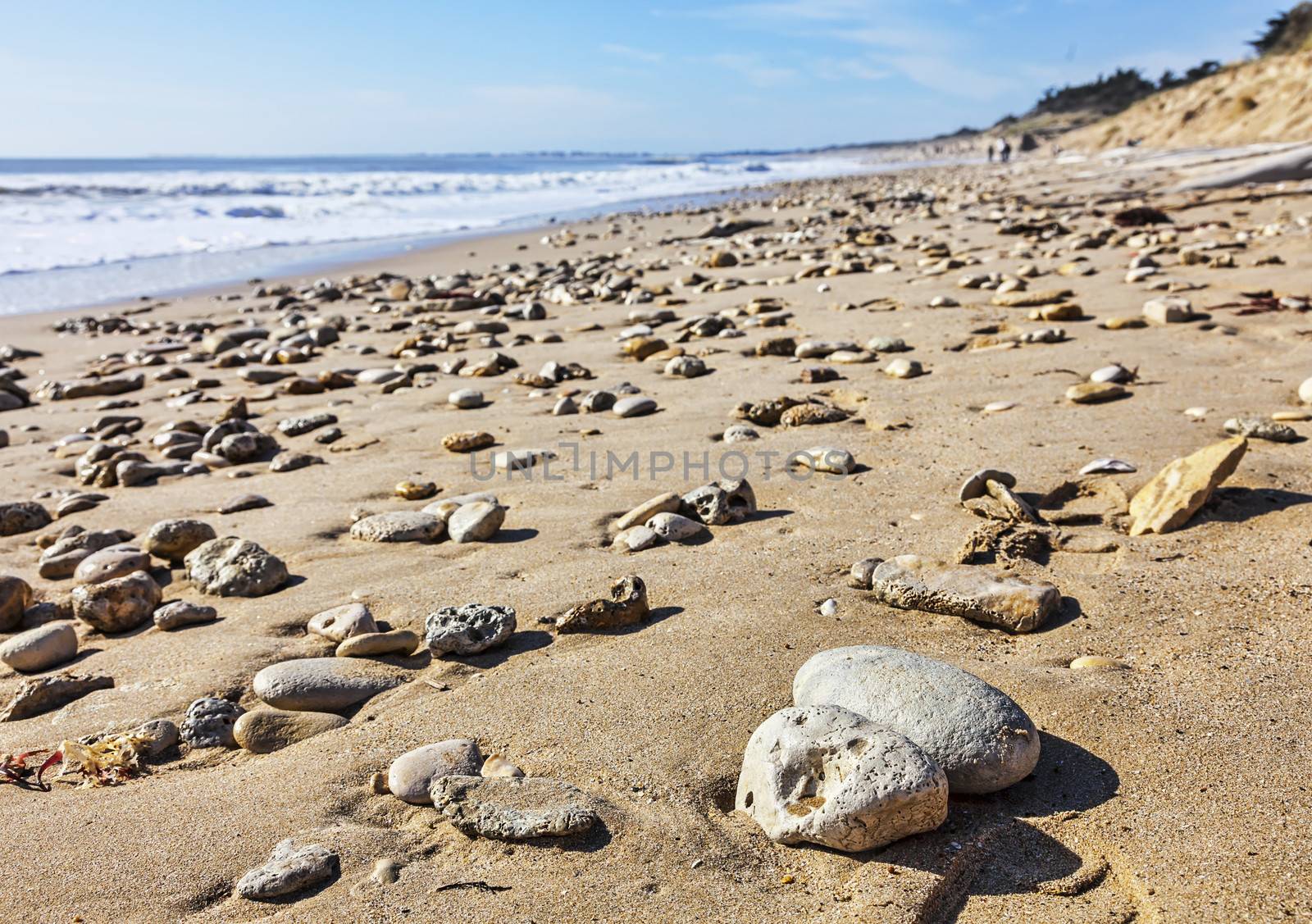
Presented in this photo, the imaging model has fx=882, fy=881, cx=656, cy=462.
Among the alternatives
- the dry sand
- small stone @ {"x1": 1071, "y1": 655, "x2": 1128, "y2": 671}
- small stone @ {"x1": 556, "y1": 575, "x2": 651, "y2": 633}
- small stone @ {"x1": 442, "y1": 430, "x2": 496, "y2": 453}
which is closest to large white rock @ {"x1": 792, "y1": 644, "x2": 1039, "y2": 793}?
the dry sand

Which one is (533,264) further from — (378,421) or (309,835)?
(309,835)

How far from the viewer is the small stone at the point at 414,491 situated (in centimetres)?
308

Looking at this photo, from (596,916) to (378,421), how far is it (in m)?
3.19

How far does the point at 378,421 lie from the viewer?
4090 millimetres

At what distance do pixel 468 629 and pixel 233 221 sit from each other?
18.0 metres

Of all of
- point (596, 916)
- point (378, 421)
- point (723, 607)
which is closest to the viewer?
point (596, 916)

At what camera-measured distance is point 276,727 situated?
5.73ft

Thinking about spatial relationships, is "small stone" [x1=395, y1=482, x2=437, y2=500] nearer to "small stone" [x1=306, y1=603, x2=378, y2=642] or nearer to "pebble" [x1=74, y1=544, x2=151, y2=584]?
"pebble" [x1=74, y1=544, x2=151, y2=584]

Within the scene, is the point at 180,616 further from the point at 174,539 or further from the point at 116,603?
the point at 174,539

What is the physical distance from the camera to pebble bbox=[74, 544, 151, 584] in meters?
2.52

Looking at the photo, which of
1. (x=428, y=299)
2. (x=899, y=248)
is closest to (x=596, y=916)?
(x=428, y=299)

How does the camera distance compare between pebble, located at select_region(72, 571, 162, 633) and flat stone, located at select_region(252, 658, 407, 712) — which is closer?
flat stone, located at select_region(252, 658, 407, 712)

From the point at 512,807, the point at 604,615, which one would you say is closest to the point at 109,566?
the point at 604,615

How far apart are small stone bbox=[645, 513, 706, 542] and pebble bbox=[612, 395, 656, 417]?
1.27 m
